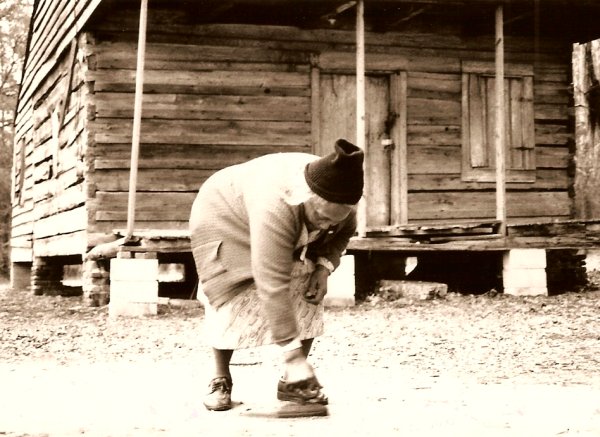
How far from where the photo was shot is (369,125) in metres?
12.6

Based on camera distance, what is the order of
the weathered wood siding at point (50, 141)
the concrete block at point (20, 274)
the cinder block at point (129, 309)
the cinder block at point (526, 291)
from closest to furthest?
the cinder block at point (129, 309) < the cinder block at point (526, 291) < the weathered wood siding at point (50, 141) < the concrete block at point (20, 274)

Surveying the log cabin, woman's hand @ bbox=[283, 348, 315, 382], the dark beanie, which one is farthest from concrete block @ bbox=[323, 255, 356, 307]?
the dark beanie

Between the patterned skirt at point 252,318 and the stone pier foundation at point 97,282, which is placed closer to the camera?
the patterned skirt at point 252,318

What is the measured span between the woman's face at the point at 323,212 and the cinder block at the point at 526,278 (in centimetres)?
704

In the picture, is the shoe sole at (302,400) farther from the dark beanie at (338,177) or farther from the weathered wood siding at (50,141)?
the weathered wood siding at (50,141)

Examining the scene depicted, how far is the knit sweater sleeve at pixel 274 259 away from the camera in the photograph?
3.88 meters

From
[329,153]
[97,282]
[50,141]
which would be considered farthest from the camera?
[50,141]

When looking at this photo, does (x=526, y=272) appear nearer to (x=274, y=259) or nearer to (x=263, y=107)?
(x=263, y=107)

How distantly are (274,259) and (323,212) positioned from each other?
0.93 ft

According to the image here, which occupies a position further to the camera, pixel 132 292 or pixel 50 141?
pixel 50 141

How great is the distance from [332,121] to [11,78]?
19.9 metres

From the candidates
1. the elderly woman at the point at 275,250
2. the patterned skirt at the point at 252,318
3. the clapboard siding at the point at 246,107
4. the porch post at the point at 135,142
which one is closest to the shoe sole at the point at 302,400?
the elderly woman at the point at 275,250

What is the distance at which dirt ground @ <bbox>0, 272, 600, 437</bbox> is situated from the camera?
13.0ft

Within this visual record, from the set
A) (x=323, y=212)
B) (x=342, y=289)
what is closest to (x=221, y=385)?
(x=323, y=212)
